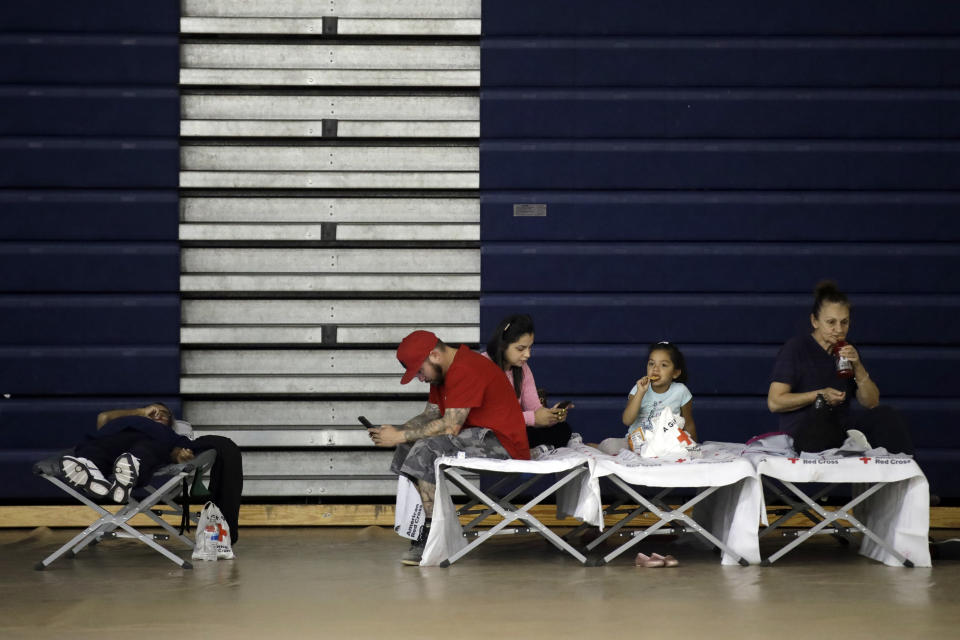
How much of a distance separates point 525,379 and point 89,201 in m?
2.81

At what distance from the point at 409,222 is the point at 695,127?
69.4 inches

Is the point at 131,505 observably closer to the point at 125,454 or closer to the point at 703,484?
the point at 125,454

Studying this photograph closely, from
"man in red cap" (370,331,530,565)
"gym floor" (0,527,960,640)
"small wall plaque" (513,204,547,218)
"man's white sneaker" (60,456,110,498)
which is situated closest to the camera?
"gym floor" (0,527,960,640)

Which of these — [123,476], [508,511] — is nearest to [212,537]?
[123,476]

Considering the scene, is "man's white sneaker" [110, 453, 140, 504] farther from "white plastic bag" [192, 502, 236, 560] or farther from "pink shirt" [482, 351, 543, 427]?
"pink shirt" [482, 351, 543, 427]

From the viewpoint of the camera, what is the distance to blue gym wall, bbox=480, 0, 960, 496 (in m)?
6.82

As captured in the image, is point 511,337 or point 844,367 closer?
point 844,367

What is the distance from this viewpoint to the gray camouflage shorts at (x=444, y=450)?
518 centimetres

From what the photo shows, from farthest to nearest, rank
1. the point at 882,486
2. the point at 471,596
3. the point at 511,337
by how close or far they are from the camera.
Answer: the point at 511,337
the point at 882,486
the point at 471,596

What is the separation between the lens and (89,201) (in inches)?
267

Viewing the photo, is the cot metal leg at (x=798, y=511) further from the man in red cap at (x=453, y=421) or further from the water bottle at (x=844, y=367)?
the man in red cap at (x=453, y=421)

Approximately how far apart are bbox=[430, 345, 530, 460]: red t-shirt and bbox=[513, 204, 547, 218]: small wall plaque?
1.65 m

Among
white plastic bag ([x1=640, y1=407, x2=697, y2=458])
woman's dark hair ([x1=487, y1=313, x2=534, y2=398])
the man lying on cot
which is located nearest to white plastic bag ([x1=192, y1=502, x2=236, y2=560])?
the man lying on cot

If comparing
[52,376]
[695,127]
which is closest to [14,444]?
[52,376]
